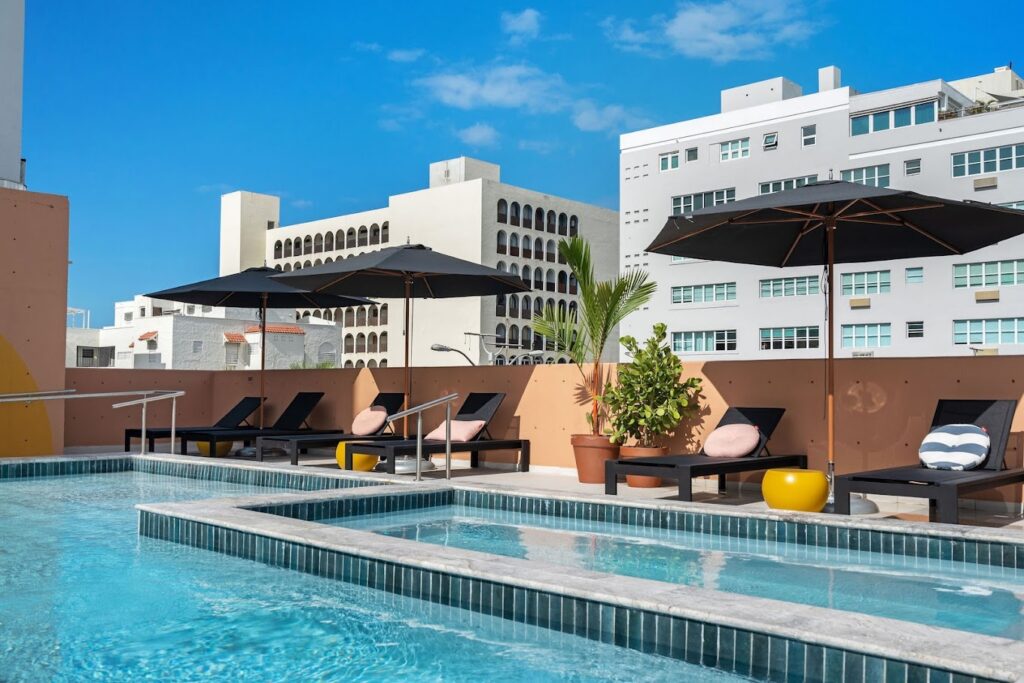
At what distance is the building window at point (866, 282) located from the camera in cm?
4344

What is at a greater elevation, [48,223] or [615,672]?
[48,223]

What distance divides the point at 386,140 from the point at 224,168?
19797 millimetres

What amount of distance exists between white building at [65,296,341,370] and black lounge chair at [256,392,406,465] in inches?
1924

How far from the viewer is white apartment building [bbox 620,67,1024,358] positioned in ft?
134

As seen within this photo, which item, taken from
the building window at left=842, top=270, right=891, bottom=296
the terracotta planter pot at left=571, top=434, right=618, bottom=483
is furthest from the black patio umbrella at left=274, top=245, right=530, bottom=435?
the building window at left=842, top=270, right=891, bottom=296

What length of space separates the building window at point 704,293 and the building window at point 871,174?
7494 mm

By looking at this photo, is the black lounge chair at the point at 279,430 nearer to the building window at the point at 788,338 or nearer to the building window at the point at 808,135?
the building window at the point at 788,338

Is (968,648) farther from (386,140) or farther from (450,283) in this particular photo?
(386,140)

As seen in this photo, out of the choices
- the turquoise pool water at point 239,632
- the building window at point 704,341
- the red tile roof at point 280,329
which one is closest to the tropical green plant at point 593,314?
the turquoise pool water at point 239,632

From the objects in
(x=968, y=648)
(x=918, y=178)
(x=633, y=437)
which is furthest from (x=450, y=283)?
(x=918, y=178)

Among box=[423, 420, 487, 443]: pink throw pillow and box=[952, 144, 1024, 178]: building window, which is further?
box=[952, 144, 1024, 178]: building window

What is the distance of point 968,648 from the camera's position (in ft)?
10.7

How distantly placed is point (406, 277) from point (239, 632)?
776 centimetres

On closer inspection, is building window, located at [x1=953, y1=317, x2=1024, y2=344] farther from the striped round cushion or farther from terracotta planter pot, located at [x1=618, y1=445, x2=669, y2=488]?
the striped round cushion
